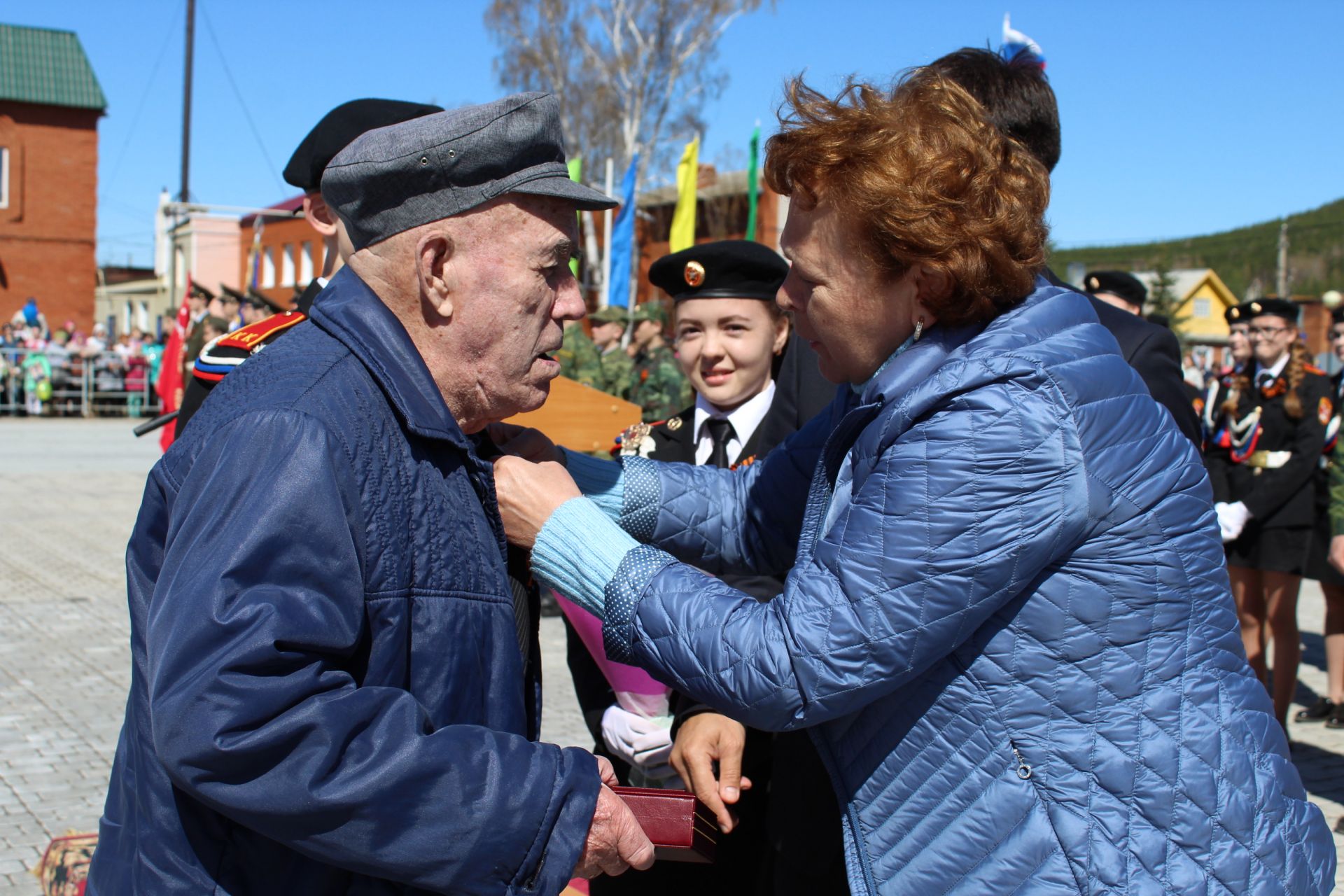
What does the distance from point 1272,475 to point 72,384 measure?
24455mm

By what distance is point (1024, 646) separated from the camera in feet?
5.09

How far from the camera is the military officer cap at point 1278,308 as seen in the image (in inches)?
254

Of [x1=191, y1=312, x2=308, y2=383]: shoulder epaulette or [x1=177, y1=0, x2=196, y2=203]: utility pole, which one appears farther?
[x1=177, y1=0, x2=196, y2=203]: utility pole

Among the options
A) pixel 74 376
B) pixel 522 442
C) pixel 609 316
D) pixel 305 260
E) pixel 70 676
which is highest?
pixel 305 260

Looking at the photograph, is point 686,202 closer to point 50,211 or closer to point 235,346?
point 235,346

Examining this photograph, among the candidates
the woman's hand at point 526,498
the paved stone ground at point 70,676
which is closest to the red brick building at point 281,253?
the paved stone ground at point 70,676

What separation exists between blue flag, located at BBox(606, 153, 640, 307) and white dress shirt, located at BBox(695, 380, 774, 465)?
42.7ft

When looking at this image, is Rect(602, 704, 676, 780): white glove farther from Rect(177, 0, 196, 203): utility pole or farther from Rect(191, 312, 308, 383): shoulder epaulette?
Rect(177, 0, 196, 203): utility pole

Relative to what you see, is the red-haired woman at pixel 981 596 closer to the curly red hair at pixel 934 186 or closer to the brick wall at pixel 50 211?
the curly red hair at pixel 934 186

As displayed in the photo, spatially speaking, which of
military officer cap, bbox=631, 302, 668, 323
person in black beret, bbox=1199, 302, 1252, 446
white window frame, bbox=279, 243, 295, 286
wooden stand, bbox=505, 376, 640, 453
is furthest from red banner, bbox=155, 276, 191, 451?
white window frame, bbox=279, 243, 295, 286

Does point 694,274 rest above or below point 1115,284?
below

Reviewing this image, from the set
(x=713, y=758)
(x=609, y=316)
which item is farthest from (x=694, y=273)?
(x=609, y=316)

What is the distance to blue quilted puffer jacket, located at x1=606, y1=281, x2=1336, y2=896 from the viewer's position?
4.94 feet

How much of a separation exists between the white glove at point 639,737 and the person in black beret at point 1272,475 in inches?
171
